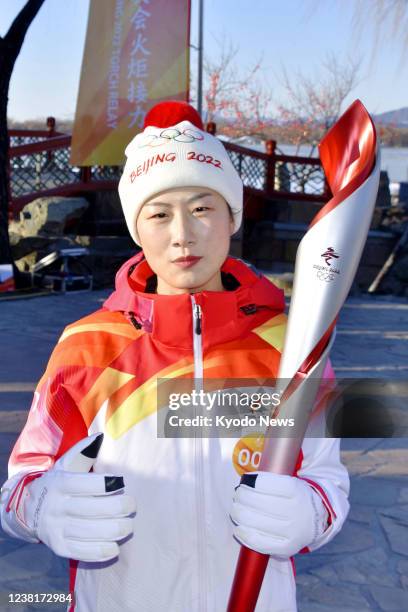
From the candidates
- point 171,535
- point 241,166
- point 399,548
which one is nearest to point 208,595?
point 171,535

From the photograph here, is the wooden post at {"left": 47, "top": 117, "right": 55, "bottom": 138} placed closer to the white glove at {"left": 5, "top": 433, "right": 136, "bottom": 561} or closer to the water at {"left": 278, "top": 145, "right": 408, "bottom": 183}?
the water at {"left": 278, "top": 145, "right": 408, "bottom": 183}

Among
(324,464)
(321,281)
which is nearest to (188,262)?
(321,281)

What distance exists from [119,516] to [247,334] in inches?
18.6

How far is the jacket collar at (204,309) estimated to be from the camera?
Answer: 5.04 ft

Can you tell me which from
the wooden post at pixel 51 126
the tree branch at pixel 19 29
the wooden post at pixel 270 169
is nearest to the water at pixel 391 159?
the wooden post at pixel 270 169

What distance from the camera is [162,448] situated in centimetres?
150

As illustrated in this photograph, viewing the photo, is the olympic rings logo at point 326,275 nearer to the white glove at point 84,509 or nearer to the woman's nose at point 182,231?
the woman's nose at point 182,231

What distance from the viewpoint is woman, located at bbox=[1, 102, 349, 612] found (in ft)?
4.50

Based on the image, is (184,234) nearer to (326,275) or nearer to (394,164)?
(326,275)

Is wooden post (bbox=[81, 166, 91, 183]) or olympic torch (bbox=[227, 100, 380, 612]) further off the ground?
olympic torch (bbox=[227, 100, 380, 612])

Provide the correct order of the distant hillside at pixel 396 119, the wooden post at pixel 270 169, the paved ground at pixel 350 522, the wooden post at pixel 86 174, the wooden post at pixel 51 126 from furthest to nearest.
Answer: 1. the distant hillside at pixel 396 119
2. the wooden post at pixel 270 169
3. the wooden post at pixel 51 126
4. the wooden post at pixel 86 174
5. the paved ground at pixel 350 522

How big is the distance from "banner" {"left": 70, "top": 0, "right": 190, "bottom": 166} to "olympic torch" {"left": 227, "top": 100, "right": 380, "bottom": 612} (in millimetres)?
7750

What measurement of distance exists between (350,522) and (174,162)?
2419 mm


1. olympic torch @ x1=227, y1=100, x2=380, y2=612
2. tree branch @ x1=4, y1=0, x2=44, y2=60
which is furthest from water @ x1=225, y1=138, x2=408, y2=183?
olympic torch @ x1=227, y1=100, x2=380, y2=612
